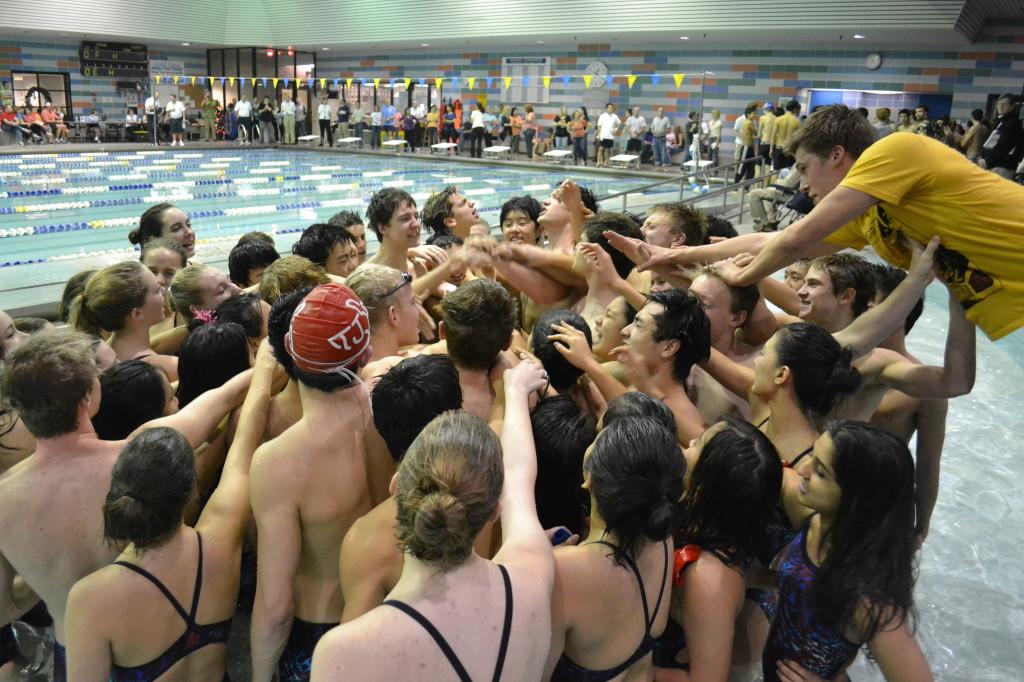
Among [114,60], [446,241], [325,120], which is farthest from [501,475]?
[114,60]

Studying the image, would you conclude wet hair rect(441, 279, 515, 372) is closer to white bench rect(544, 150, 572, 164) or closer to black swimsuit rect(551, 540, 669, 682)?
black swimsuit rect(551, 540, 669, 682)

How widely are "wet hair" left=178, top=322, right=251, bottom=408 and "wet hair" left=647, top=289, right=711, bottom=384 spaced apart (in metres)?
1.55

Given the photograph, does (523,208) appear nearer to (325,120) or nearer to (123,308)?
(123,308)

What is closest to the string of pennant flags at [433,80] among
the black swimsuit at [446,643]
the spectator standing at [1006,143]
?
the spectator standing at [1006,143]

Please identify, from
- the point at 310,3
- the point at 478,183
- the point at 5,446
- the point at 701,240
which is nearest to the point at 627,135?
the point at 478,183

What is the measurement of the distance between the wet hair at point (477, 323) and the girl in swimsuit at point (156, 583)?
875 millimetres

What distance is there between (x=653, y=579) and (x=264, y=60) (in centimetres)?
3005

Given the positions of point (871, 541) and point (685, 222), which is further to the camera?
point (685, 222)

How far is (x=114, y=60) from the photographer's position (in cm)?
2519

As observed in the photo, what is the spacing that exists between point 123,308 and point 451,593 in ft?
7.59

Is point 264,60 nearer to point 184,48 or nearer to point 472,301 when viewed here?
point 184,48

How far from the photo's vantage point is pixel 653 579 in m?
1.78

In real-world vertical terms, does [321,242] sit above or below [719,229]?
below

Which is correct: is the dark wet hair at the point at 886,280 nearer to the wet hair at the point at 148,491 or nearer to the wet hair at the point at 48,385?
the wet hair at the point at 148,491
